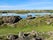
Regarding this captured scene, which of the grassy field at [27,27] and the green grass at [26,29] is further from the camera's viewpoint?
the grassy field at [27,27]

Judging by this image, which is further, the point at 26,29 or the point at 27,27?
the point at 27,27

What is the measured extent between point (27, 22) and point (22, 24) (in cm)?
219

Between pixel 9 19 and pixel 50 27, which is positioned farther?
pixel 9 19

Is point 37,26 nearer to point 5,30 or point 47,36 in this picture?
point 5,30

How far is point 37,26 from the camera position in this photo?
202 ft

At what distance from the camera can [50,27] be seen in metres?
58.9

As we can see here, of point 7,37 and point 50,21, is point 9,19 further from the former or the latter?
point 7,37

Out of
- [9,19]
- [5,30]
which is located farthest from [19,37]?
[9,19]

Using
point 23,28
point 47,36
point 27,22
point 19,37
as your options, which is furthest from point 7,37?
point 27,22

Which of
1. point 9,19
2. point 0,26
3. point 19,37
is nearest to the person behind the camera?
point 19,37

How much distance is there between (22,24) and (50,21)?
7.65m

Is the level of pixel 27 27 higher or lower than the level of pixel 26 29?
higher

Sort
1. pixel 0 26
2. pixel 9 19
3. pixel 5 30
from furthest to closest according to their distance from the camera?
pixel 9 19 < pixel 0 26 < pixel 5 30

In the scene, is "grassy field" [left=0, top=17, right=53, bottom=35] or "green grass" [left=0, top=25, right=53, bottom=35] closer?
"green grass" [left=0, top=25, right=53, bottom=35]
